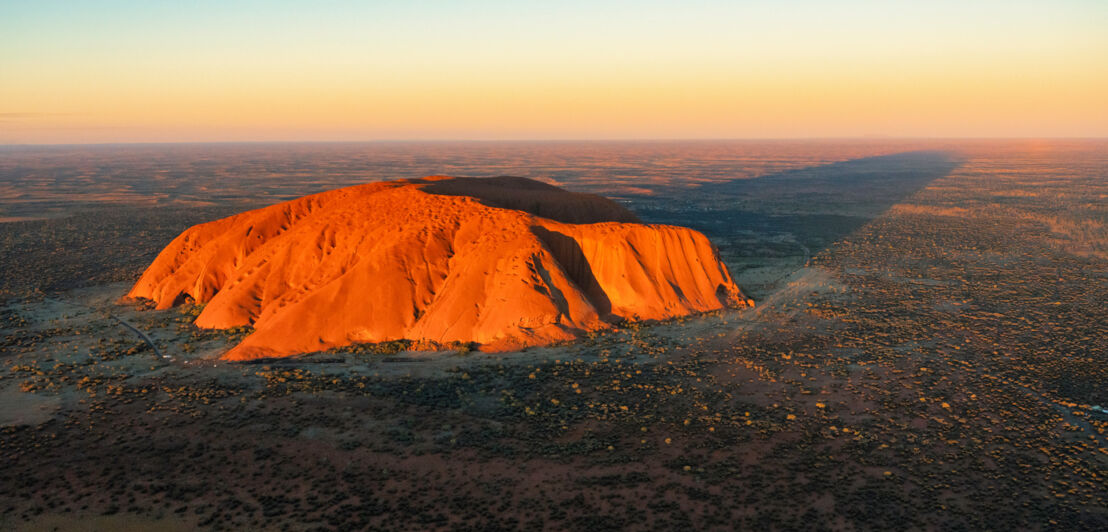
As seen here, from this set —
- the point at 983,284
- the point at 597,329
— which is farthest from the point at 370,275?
the point at 983,284

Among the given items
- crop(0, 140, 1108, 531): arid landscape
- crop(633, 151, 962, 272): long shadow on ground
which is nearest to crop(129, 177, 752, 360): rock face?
crop(0, 140, 1108, 531): arid landscape

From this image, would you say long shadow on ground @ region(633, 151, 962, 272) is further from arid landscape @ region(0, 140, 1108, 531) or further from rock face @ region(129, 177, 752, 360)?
rock face @ region(129, 177, 752, 360)

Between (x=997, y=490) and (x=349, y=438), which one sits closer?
(x=997, y=490)

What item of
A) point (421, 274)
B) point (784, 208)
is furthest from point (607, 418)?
point (784, 208)

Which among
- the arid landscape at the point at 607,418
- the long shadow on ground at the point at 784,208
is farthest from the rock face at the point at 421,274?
the long shadow on ground at the point at 784,208

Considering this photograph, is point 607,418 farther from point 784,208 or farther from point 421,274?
point 784,208

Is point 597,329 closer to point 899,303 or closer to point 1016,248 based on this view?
point 899,303

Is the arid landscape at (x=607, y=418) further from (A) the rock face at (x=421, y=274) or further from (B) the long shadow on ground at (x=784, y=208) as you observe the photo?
(B) the long shadow on ground at (x=784, y=208)
